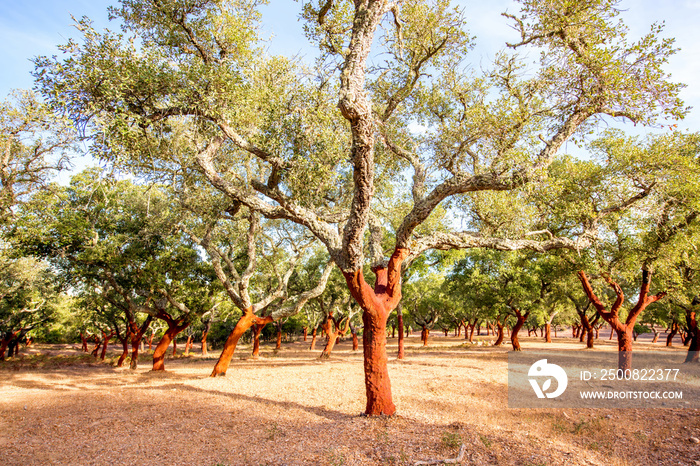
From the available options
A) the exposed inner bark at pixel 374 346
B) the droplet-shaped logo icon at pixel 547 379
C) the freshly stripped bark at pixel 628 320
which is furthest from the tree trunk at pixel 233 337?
the freshly stripped bark at pixel 628 320

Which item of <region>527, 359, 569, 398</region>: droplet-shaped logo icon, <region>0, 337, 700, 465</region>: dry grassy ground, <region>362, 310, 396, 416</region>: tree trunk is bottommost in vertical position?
<region>527, 359, 569, 398</region>: droplet-shaped logo icon

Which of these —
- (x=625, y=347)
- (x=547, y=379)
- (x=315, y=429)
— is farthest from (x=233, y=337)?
(x=625, y=347)

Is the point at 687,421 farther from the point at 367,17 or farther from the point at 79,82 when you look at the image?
the point at 79,82

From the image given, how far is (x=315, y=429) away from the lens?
6727 millimetres

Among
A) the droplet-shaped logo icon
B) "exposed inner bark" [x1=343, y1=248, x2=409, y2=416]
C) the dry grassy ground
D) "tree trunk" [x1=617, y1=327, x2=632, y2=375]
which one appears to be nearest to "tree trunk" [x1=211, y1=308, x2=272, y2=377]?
the dry grassy ground

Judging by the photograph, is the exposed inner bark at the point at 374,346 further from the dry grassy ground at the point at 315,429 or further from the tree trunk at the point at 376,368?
the dry grassy ground at the point at 315,429

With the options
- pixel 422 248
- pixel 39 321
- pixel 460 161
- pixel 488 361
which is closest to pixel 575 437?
pixel 422 248

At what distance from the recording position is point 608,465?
5.66 meters

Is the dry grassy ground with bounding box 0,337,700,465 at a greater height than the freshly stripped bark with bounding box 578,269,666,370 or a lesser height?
lesser

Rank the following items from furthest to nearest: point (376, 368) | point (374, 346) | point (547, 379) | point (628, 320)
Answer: point (628, 320) → point (547, 379) → point (374, 346) → point (376, 368)

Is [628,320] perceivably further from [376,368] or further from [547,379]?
[376,368]

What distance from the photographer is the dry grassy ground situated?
549 cm

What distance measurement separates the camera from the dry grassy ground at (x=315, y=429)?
5.49 metres

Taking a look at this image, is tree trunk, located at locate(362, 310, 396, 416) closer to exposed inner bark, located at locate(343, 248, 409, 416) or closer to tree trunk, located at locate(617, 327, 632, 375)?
exposed inner bark, located at locate(343, 248, 409, 416)
